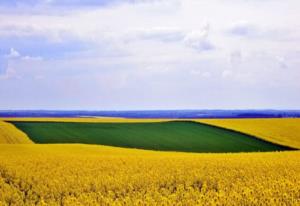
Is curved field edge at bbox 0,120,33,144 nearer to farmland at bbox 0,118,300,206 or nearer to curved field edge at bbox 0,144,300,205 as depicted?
farmland at bbox 0,118,300,206

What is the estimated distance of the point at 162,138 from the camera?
43.2 m

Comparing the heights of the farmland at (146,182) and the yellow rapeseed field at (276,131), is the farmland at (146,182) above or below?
below

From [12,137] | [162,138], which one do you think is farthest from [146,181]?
[12,137]

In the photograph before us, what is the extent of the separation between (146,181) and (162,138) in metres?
26.5

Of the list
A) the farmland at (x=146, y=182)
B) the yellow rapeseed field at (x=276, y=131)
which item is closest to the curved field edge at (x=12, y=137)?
the farmland at (x=146, y=182)

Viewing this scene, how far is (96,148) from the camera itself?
32.4 meters

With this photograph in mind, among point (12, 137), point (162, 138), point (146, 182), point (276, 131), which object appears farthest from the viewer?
point (276, 131)

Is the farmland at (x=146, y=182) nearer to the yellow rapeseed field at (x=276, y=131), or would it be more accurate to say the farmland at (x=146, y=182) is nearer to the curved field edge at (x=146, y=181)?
the curved field edge at (x=146, y=181)

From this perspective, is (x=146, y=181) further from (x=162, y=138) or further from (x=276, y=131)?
(x=276, y=131)

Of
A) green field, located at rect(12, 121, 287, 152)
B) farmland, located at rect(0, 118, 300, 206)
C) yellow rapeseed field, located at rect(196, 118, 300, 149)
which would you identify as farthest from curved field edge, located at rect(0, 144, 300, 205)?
yellow rapeseed field, located at rect(196, 118, 300, 149)

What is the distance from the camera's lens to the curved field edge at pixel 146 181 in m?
12.5

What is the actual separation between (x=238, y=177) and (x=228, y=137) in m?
Answer: 27.3

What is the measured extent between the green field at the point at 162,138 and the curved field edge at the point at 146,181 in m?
16.8

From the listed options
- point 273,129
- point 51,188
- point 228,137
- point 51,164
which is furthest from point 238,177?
point 273,129
